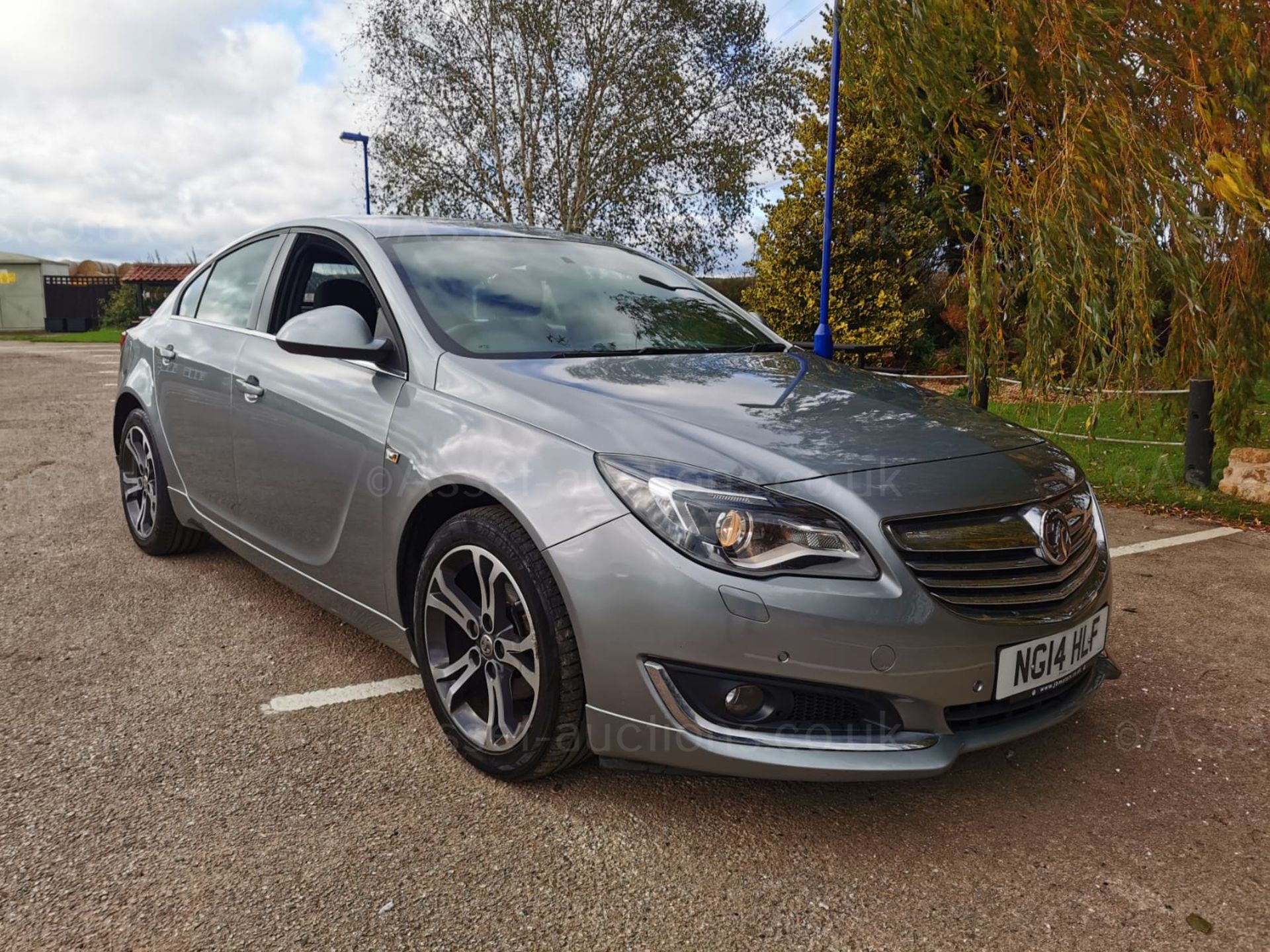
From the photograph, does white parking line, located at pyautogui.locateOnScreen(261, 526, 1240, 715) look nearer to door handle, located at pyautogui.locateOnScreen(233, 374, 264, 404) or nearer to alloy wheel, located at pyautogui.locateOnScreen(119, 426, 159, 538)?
door handle, located at pyautogui.locateOnScreen(233, 374, 264, 404)

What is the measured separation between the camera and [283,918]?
78.7 inches

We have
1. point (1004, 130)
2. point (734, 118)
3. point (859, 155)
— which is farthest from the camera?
point (734, 118)

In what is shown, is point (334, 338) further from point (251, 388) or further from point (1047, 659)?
point (1047, 659)

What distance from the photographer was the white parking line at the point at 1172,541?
5029mm

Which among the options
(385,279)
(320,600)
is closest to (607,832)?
(320,600)

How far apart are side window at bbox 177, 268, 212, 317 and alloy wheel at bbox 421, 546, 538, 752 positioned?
8.08ft

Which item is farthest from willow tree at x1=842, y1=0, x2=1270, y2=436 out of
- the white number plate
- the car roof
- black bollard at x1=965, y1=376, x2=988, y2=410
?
the white number plate

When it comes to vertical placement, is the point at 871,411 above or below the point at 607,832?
above

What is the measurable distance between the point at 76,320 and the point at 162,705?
4254cm

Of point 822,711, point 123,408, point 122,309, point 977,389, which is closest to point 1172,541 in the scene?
point 977,389

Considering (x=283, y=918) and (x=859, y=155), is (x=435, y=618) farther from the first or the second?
(x=859, y=155)

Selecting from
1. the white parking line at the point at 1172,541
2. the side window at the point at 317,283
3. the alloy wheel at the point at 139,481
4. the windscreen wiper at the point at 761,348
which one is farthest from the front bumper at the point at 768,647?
the white parking line at the point at 1172,541

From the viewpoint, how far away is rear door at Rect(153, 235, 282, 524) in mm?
3701

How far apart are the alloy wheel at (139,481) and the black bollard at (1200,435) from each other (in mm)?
6359
